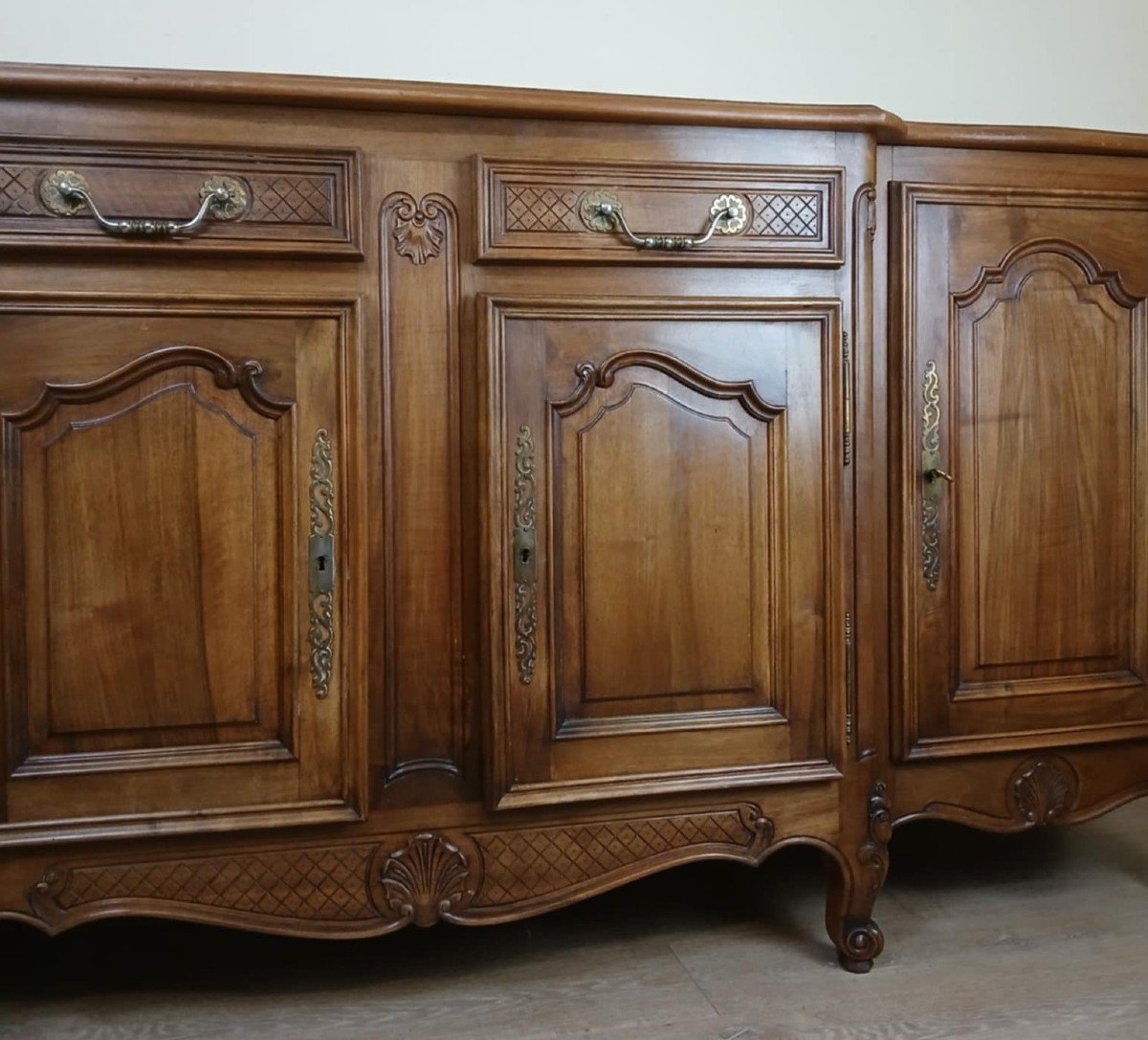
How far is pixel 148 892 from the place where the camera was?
1.16m

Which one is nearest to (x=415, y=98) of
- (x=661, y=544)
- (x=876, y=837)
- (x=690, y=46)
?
(x=661, y=544)

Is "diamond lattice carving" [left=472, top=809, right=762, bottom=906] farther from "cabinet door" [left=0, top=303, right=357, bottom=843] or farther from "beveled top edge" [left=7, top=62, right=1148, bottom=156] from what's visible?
"beveled top edge" [left=7, top=62, right=1148, bottom=156]

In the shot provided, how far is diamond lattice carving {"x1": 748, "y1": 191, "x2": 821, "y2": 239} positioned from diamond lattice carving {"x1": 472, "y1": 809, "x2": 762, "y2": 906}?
0.61m

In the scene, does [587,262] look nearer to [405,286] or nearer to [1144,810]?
[405,286]

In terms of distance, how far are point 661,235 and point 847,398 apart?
26 cm

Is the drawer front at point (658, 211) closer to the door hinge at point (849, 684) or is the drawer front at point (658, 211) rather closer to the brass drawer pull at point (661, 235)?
the brass drawer pull at point (661, 235)

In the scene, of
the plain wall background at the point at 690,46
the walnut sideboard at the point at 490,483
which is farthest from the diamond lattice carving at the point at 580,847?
the plain wall background at the point at 690,46

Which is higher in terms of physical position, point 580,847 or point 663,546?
point 663,546

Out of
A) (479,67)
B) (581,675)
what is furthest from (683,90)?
(581,675)

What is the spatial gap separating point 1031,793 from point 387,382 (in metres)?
0.88

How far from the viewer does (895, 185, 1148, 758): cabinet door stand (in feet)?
4.48

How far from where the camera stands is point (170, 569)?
3.76ft

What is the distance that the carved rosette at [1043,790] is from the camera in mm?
1423

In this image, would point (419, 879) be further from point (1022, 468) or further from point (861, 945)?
point (1022, 468)
